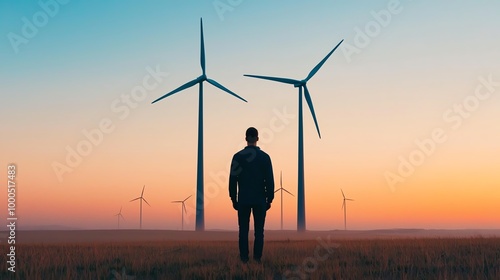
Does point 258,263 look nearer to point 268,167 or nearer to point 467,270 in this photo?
point 268,167

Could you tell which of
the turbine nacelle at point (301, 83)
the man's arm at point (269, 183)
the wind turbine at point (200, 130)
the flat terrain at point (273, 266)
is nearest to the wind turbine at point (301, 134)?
the turbine nacelle at point (301, 83)

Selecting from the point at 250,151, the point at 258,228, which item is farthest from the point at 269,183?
the point at 258,228

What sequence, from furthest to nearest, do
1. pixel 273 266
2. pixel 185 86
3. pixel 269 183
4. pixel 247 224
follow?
1. pixel 185 86
2. pixel 247 224
3. pixel 269 183
4. pixel 273 266

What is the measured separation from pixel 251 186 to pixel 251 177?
0.20 metres

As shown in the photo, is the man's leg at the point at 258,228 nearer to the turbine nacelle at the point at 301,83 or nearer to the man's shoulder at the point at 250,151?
the man's shoulder at the point at 250,151

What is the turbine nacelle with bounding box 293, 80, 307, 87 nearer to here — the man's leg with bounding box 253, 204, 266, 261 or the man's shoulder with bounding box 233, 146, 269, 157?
the man's shoulder with bounding box 233, 146, 269, 157

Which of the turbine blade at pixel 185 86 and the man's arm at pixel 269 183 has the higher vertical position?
the turbine blade at pixel 185 86

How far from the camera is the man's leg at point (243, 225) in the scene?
1336 centimetres

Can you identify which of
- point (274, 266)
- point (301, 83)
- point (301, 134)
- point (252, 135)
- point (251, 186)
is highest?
point (301, 83)

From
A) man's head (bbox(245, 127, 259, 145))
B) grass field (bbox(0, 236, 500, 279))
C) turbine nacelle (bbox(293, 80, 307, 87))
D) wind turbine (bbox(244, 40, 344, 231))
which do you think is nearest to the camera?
grass field (bbox(0, 236, 500, 279))

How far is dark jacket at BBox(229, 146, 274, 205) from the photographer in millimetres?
13297

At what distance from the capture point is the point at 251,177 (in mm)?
13352

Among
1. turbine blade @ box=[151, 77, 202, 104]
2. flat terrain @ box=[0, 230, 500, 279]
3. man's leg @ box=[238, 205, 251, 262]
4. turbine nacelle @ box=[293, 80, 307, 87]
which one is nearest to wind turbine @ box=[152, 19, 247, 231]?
turbine blade @ box=[151, 77, 202, 104]

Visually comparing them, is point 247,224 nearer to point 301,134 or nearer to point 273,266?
point 273,266
